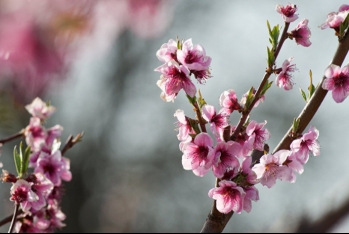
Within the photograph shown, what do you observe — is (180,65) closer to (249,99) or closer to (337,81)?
(249,99)

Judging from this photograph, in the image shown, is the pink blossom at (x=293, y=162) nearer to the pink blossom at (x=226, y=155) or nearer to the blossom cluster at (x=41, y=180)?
the pink blossom at (x=226, y=155)

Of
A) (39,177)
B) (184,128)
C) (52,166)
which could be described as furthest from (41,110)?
(184,128)

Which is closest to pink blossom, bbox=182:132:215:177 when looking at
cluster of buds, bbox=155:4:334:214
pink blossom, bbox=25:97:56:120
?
cluster of buds, bbox=155:4:334:214

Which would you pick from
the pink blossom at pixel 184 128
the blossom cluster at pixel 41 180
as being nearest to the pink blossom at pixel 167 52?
the pink blossom at pixel 184 128

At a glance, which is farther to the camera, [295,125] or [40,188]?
[40,188]

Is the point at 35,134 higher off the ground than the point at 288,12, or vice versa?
the point at 288,12

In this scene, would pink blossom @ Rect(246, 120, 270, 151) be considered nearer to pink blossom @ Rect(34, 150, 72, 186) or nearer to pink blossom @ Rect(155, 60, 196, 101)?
pink blossom @ Rect(155, 60, 196, 101)

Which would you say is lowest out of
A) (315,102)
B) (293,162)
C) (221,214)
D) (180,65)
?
(221,214)

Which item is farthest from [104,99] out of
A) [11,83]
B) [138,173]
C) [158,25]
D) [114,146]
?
[11,83]
